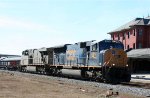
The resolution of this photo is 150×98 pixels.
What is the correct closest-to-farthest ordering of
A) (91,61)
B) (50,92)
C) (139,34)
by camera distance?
(50,92) → (91,61) → (139,34)

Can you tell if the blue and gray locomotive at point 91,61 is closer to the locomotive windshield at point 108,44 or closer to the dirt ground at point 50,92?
the locomotive windshield at point 108,44

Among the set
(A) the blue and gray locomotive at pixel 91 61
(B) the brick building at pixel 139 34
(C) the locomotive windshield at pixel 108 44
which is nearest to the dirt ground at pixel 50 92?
(A) the blue and gray locomotive at pixel 91 61

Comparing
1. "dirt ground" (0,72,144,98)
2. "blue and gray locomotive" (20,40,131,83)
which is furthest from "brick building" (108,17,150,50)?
"dirt ground" (0,72,144,98)

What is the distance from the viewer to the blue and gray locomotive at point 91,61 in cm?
2753

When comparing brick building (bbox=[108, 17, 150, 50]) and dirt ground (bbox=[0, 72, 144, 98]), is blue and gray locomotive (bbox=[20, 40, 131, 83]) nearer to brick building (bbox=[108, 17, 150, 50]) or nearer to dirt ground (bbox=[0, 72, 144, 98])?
dirt ground (bbox=[0, 72, 144, 98])

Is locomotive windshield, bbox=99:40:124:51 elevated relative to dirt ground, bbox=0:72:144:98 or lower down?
elevated

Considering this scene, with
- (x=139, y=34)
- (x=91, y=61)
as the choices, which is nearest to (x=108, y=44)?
(x=91, y=61)

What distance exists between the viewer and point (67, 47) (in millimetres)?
35750

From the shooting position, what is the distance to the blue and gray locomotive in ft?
90.3

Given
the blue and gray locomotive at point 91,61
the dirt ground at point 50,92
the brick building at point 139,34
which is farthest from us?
the brick building at point 139,34

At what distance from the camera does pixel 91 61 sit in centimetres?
2966

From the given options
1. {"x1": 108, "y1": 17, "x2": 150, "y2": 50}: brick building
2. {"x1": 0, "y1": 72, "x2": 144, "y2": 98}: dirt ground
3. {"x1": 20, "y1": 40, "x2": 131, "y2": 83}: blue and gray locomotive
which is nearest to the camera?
{"x1": 0, "y1": 72, "x2": 144, "y2": 98}: dirt ground

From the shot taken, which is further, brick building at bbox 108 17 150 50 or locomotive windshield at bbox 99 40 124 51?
brick building at bbox 108 17 150 50

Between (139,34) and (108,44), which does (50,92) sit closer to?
(108,44)
